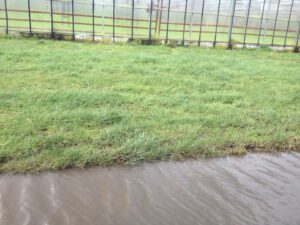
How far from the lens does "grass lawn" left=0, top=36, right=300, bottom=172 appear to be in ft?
14.4

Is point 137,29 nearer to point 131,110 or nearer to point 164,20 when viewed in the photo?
point 164,20

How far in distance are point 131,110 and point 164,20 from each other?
10.1 metres

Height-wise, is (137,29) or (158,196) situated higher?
(137,29)

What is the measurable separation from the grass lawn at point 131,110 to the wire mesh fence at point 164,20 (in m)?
5.04

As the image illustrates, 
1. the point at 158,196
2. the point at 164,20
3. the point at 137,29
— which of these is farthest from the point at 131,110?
the point at 164,20

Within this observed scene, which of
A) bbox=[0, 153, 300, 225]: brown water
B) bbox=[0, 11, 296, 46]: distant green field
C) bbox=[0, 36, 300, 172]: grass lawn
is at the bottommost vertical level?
bbox=[0, 153, 300, 225]: brown water

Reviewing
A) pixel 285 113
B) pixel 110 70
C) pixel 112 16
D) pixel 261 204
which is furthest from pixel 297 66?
pixel 261 204

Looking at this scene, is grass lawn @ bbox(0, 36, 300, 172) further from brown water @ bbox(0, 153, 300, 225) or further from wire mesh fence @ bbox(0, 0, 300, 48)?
wire mesh fence @ bbox(0, 0, 300, 48)

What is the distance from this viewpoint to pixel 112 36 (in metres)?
13.7

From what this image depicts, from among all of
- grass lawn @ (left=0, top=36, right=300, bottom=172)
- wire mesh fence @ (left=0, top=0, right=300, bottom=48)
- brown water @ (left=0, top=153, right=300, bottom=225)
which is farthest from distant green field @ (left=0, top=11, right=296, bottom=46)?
brown water @ (left=0, top=153, right=300, bottom=225)

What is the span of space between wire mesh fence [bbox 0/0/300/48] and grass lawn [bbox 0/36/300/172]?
5.04 meters

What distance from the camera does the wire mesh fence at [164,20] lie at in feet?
44.5

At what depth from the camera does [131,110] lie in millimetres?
5660

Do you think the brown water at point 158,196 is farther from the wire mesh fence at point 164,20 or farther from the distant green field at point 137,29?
the distant green field at point 137,29
